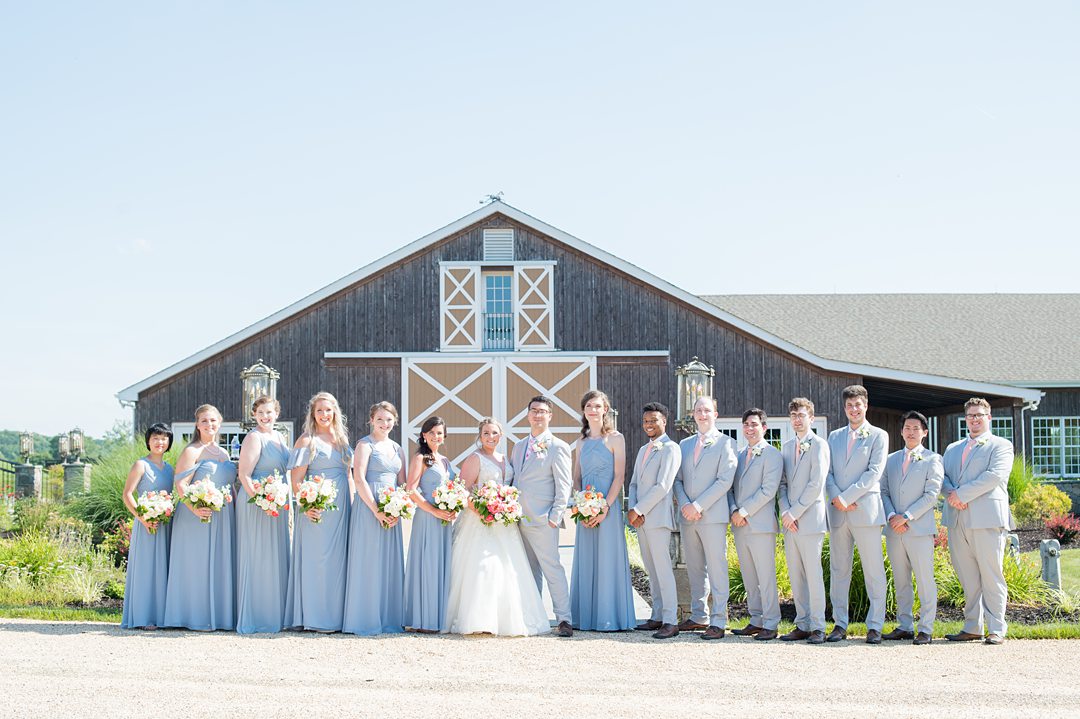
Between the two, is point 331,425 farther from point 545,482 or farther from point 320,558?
point 545,482

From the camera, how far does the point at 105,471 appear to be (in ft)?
42.5

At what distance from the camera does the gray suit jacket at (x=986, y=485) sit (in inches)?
303

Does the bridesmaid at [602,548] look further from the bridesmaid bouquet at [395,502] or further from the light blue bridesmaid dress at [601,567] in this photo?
the bridesmaid bouquet at [395,502]

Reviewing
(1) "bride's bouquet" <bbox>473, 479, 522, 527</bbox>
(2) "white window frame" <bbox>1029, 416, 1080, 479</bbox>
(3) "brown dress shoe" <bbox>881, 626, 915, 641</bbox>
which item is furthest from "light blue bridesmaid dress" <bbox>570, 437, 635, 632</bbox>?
(2) "white window frame" <bbox>1029, 416, 1080, 479</bbox>

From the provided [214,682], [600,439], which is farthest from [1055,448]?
[214,682]

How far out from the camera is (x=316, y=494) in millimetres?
7809

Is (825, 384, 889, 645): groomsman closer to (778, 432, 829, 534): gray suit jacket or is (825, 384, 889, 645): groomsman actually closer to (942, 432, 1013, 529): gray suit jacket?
(778, 432, 829, 534): gray suit jacket

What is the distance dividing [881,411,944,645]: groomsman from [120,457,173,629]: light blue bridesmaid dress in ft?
18.7

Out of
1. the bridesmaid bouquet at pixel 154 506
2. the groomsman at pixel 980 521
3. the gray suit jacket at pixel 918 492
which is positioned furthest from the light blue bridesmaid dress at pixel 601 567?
the bridesmaid bouquet at pixel 154 506

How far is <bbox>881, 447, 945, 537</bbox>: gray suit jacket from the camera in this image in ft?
25.4

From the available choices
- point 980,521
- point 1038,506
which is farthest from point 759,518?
point 1038,506

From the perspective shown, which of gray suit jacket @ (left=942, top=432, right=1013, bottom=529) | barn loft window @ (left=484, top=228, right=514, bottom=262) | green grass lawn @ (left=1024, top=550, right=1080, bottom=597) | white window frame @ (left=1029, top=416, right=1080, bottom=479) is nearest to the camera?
gray suit jacket @ (left=942, top=432, right=1013, bottom=529)

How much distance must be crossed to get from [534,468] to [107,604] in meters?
4.49

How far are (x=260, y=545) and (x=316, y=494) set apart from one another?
0.76 m
